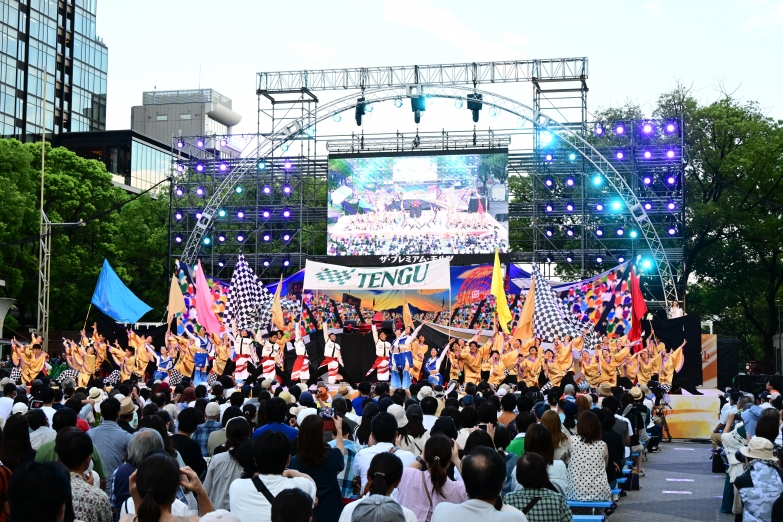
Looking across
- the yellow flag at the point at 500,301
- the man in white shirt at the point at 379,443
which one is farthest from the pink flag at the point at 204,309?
the man in white shirt at the point at 379,443

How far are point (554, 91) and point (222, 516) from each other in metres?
34.0

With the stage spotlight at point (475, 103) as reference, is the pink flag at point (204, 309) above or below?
below

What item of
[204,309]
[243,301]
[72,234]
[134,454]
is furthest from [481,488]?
[72,234]

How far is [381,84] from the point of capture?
3466cm

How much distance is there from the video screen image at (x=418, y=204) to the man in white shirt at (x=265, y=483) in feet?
91.6

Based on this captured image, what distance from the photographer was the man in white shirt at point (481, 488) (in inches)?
191

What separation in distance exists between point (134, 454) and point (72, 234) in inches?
1593

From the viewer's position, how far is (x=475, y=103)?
3306 cm

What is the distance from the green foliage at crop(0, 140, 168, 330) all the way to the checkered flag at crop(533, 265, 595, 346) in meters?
20.1

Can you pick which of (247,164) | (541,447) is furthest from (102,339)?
(541,447)

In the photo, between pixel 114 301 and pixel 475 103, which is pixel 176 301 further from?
pixel 475 103

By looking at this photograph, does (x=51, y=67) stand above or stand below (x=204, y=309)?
above

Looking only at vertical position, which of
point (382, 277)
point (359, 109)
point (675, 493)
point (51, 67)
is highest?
point (51, 67)

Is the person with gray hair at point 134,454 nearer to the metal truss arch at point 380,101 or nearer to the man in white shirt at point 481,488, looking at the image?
the man in white shirt at point 481,488
